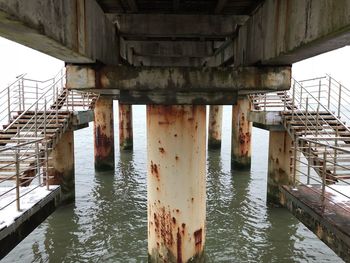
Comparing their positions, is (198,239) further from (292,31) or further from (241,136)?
(241,136)

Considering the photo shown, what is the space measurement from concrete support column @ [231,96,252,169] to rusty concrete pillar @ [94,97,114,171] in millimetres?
7305

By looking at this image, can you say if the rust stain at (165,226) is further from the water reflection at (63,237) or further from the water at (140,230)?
the water reflection at (63,237)

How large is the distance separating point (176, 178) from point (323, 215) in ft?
10.6

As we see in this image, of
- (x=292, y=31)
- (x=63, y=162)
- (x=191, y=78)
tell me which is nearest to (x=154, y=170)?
(x=191, y=78)

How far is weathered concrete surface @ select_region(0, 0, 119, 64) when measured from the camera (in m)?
3.01

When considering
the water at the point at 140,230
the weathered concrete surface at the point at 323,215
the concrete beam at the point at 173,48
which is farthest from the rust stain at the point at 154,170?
the concrete beam at the point at 173,48

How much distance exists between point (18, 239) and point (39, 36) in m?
3.17

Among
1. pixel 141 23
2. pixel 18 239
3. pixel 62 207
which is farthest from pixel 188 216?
pixel 62 207

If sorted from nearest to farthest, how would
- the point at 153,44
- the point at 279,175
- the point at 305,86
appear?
1. the point at 153,44
2. the point at 279,175
3. the point at 305,86

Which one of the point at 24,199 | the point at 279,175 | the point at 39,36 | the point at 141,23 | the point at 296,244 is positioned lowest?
the point at 296,244

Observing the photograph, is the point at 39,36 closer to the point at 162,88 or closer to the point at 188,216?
the point at 162,88

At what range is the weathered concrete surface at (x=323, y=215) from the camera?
4488 millimetres

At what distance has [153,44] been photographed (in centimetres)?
933

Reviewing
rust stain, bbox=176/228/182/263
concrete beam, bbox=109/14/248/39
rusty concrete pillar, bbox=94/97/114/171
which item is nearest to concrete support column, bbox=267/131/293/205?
rust stain, bbox=176/228/182/263
